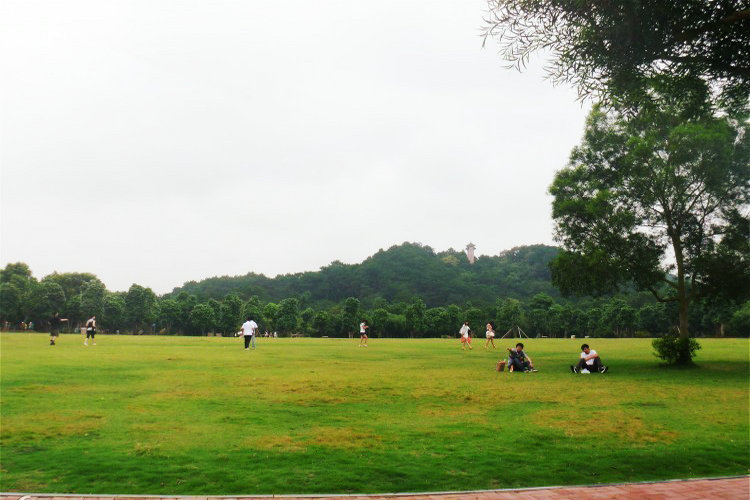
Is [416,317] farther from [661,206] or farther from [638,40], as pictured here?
[638,40]

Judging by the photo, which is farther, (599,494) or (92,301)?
(92,301)

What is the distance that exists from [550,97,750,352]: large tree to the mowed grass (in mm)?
8224

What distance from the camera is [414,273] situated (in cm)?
11450

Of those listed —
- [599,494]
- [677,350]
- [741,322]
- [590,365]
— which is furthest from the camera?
[741,322]

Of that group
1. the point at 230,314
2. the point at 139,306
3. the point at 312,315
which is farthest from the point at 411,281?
the point at 139,306

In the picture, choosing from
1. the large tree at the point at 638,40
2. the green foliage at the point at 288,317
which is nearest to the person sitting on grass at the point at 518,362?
the large tree at the point at 638,40

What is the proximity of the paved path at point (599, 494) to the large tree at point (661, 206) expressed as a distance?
17.6m

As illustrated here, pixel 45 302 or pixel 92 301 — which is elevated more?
pixel 92 301

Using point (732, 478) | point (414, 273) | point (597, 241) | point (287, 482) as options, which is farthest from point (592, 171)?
point (414, 273)

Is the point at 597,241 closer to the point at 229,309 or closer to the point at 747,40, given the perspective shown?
the point at 747,40

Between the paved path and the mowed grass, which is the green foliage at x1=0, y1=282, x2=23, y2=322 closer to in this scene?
the mowed grass

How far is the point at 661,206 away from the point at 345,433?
19802 millimetres

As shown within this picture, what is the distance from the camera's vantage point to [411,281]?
112 metres

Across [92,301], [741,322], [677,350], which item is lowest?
[677,350]
